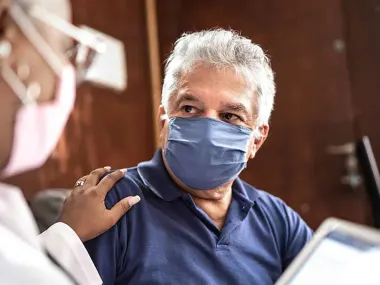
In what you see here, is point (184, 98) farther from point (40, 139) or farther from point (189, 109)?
point (40, 139)

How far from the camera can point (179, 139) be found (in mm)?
797

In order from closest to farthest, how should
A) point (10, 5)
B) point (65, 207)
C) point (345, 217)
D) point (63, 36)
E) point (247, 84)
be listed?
1. point (10, 5)
2. point (65, 207)
3. point (247, 84)
4. point (63, 36)
5. point (345, 217)

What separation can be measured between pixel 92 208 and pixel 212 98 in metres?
0.25

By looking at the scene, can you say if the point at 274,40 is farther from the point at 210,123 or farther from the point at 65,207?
the point at 65,207

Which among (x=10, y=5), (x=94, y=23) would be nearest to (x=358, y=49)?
(x=94, y=23)

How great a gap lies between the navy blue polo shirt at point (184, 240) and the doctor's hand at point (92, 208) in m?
0.01

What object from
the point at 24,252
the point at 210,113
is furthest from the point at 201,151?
the point at 24,252

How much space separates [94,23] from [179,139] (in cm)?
71

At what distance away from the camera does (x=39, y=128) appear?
106cm

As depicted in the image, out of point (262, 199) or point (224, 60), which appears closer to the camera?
point (224, 60)

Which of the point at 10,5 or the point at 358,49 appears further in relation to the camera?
the point at 358,49

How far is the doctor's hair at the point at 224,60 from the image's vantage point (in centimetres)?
80

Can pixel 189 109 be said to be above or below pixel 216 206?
above

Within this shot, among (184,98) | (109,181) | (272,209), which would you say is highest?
(184,98)
